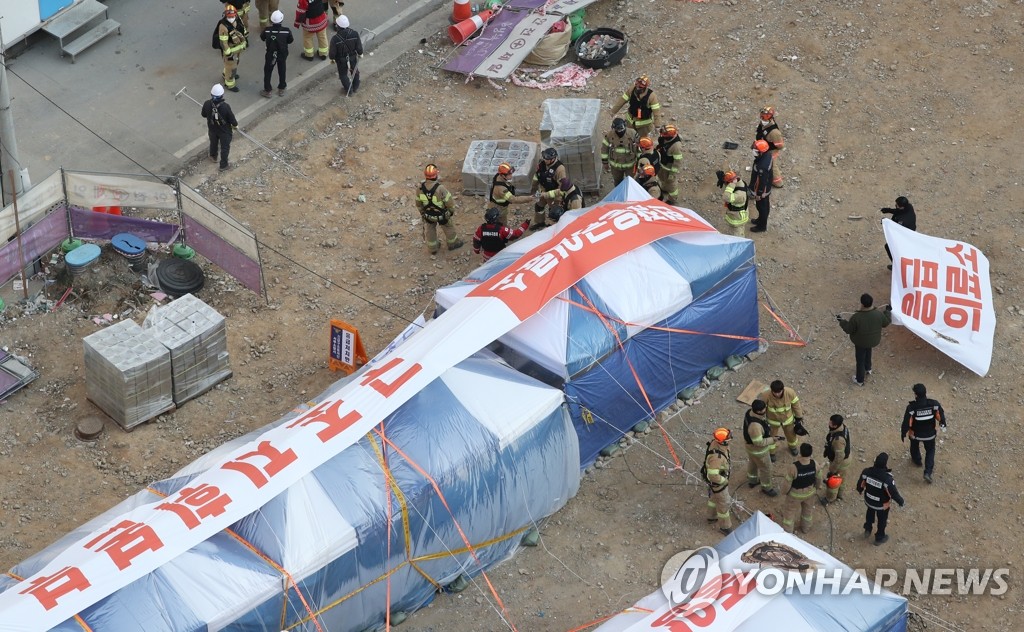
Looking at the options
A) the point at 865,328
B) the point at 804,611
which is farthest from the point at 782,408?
the point at 804,611

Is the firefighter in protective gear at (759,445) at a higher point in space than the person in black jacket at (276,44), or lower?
lower

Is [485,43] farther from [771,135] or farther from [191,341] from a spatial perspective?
[191,341]

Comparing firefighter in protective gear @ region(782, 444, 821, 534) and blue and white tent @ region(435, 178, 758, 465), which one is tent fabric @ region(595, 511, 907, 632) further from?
blue and white tent @ region(435, 178, 758, 465)

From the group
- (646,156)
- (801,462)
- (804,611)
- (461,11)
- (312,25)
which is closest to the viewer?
(804,611)

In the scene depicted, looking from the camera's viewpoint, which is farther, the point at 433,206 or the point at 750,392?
the point at 433,206

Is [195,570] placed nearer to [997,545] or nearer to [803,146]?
[997,545]

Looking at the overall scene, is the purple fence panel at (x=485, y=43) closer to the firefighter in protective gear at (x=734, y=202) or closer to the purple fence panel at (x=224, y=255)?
the firefighter in protective gear at (x=734, y=202)

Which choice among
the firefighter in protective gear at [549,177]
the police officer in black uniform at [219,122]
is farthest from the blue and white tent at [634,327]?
the police officer in black uniform at [219,122]
